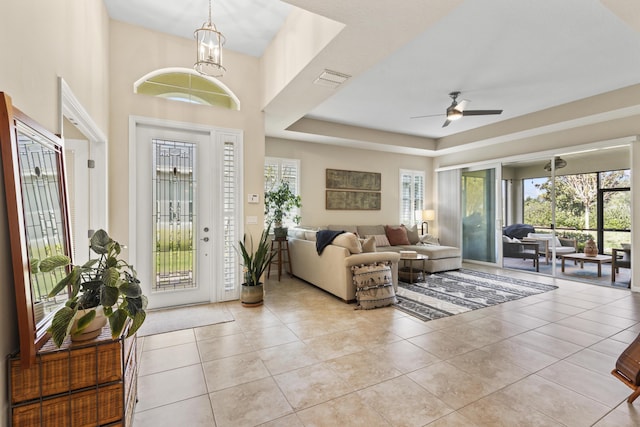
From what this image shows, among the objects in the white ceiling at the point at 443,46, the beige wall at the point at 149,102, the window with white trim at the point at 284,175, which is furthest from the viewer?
the window with white trim at the point at 284,175

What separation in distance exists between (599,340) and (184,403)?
363 cm

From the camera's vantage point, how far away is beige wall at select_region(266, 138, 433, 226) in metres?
6.14

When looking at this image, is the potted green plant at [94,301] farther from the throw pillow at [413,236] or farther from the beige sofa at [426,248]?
the throw pillow at [413,236]

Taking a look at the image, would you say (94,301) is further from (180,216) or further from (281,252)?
(281,252)

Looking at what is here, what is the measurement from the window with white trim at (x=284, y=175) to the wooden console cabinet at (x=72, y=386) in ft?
14.5

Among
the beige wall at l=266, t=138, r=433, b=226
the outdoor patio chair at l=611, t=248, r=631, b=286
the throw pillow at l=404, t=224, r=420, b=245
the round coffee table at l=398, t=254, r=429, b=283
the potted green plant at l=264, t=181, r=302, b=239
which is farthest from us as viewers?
the throw pillow at l=404, t=224, r=420, b=245

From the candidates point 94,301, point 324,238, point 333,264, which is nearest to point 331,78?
point 324,238

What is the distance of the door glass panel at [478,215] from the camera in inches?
261

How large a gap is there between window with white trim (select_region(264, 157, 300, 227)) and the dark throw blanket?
144cm

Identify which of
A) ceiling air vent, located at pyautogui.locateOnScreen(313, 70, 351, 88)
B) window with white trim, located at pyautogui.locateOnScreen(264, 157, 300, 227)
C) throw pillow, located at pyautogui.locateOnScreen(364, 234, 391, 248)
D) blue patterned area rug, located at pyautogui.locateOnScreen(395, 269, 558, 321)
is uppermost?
ceiling air vent, located at pyautogui.locateOnScreen(313, 70, 351, 88)

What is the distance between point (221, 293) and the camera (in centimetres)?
397

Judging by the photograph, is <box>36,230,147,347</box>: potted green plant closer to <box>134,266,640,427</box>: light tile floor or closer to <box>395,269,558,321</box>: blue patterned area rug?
<box>134,266,640,427</box>: light tile floor

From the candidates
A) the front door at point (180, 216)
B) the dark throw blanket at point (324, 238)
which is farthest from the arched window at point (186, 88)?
the dark throw blanket at point (324, 238)

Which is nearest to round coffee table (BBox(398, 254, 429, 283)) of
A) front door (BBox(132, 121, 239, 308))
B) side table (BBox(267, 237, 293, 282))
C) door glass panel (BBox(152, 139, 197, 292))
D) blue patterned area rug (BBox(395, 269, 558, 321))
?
blue patterned area rug (BBox(395, 269, 558, 321))
